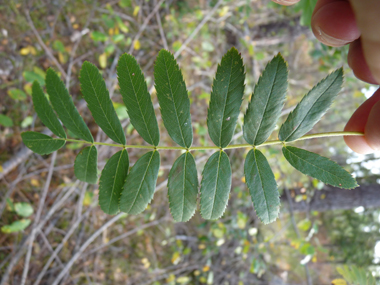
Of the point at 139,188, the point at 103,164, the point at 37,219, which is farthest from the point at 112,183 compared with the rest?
the point at 37,219

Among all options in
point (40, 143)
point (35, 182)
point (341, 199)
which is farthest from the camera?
point (341, 199)

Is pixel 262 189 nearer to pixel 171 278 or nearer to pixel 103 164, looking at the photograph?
pixel 103 164

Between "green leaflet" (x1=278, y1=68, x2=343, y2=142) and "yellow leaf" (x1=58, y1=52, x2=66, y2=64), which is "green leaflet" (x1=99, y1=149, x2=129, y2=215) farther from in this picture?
"yellow leaf" (x1=58, y1=52, x2=66, y2=64)

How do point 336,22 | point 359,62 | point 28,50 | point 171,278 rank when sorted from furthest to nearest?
point 171,278, point 28,50, point 359,62, point 336,22

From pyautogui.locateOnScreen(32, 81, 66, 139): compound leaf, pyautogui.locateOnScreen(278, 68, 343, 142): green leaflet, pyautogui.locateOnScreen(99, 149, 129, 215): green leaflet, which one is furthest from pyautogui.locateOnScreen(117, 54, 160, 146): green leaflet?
pyautogui.locateOnScreen(278, 68, 343, 142): green leaflet

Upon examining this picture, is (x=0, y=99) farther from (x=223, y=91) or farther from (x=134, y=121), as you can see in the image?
(x=223, y=91)
